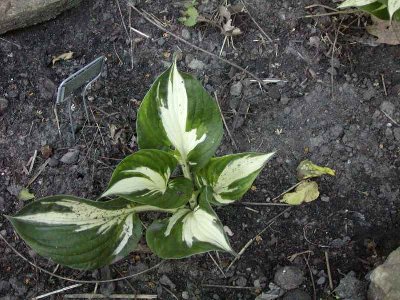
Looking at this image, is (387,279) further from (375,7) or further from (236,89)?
(375,7)

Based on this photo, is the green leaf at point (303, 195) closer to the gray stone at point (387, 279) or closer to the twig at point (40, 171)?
the gray stone at point (387, 279)

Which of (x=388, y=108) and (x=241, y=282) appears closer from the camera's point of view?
(x=241, y=282)

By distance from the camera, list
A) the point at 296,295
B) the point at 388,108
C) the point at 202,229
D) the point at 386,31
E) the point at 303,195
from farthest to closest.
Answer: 1. the point at 386,31
2. the point at 388,108
3. the point at 303,195
4. the point at 296,295
5. the point at 202,229

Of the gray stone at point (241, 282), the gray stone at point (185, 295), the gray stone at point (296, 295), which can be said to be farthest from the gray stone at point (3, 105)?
the gray stone at point (296, 295)

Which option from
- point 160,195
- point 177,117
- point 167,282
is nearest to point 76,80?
point 177,117

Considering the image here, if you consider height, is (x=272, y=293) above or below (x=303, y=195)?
below

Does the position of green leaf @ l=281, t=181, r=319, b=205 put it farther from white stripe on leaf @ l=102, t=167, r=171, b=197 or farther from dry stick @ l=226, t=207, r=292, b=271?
white stripe on leaf @ l=102, t=167, r=171, b=197

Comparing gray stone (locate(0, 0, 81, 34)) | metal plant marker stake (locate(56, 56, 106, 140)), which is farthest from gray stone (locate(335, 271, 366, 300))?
gray stone (locate(0, 0, 81, 34))
